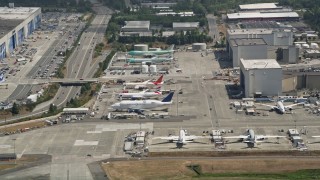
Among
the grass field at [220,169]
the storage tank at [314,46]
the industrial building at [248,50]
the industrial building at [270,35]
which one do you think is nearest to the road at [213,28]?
the industrial building at [270,35]

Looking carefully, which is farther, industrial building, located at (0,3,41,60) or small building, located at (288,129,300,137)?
industrial building, located at (0,3,41,60)

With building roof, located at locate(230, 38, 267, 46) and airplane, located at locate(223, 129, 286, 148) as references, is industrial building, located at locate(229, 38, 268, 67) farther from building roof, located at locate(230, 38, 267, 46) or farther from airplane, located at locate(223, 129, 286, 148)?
airplane, located at locate(223, 129, 286, 148)

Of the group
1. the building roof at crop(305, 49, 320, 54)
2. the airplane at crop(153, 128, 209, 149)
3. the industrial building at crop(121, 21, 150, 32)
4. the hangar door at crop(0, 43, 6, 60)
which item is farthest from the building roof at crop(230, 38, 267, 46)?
the hangar door at crop(0, 43, 6, 60)

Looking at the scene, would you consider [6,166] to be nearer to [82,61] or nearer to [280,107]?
[280,107]

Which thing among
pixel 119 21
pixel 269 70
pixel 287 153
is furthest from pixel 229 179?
pixel 119 21

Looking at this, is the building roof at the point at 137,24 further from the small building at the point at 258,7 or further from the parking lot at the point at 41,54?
the small building at the point at 258,7

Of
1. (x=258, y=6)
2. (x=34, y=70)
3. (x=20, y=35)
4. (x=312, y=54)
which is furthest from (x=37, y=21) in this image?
(x=312, y=54)
